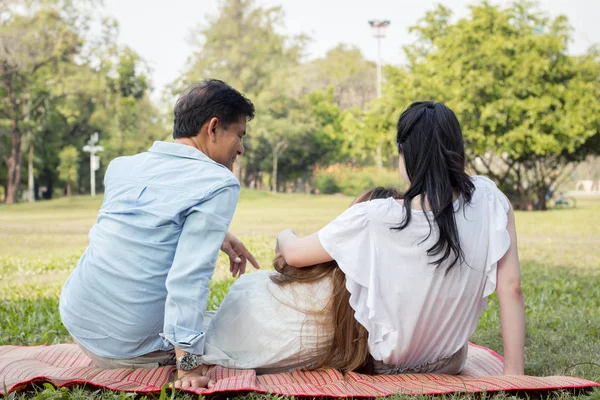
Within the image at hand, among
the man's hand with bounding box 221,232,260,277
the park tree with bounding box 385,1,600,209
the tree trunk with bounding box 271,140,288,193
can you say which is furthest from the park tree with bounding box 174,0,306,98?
the man's hand with bounding box 221,232,260,277

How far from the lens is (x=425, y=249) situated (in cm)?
278

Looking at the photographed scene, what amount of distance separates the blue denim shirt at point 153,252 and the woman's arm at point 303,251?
1.15 feet

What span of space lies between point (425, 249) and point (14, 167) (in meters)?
37.5

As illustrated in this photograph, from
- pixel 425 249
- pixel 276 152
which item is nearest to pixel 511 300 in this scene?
pixel 425 249

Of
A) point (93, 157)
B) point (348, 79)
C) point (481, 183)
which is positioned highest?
point (348, 79)

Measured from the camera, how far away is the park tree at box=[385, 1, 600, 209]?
22.2 m

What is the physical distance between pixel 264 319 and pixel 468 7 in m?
22.5

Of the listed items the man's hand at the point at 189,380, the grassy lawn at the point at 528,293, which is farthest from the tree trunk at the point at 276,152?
the man's hand at the point at 189,380

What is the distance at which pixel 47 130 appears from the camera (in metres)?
41.7

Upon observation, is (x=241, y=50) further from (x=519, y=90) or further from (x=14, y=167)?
(x=519, y=90)

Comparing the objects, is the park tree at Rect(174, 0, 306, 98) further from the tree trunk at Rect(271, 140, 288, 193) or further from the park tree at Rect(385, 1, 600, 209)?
the park tree at Rect(385, 1, 600, 209)

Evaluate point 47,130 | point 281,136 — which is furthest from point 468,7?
point 47,130

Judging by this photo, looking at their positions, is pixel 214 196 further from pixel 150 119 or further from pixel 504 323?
pixel 150 119

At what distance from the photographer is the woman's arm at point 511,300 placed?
9.42 feet
